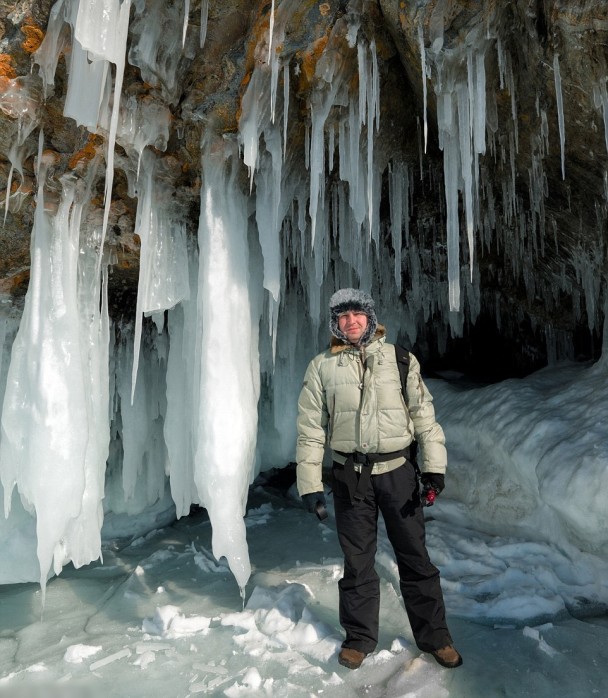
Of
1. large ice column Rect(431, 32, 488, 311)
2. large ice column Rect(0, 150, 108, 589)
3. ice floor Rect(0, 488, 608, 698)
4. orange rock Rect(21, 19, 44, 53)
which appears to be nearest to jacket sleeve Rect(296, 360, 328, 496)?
ice floor Rect(0, 488, 608, 698)

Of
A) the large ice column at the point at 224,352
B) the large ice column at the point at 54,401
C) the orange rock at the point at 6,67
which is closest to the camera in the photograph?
the orange rock at the point at 6,67

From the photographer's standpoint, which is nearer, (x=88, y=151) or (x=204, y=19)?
(x=204, y=19)

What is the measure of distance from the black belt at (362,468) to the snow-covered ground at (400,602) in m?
0.88

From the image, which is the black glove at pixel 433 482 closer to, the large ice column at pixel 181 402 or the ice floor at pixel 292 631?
the ice floor at pixel 292 631

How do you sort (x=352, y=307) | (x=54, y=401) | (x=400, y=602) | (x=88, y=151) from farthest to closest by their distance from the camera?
(x=54, y=401) → (x=88, y=151) → (x=400, y=602) → (x=352, y=307)

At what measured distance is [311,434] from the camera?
3.02 m

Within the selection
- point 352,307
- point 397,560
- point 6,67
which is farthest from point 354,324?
point 6,67

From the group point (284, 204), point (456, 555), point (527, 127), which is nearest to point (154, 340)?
point (284, 204)

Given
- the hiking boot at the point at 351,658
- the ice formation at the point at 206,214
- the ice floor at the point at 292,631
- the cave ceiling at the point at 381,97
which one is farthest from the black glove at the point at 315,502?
the cave ceiling at the point at 381,97

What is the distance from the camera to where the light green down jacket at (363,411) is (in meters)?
2.88

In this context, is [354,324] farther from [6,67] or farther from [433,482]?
[6,67]

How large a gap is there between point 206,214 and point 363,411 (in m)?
2.23

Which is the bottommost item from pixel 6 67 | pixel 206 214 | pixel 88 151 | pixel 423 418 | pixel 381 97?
pixel 423 418

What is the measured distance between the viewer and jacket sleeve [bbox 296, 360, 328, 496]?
2955mm
